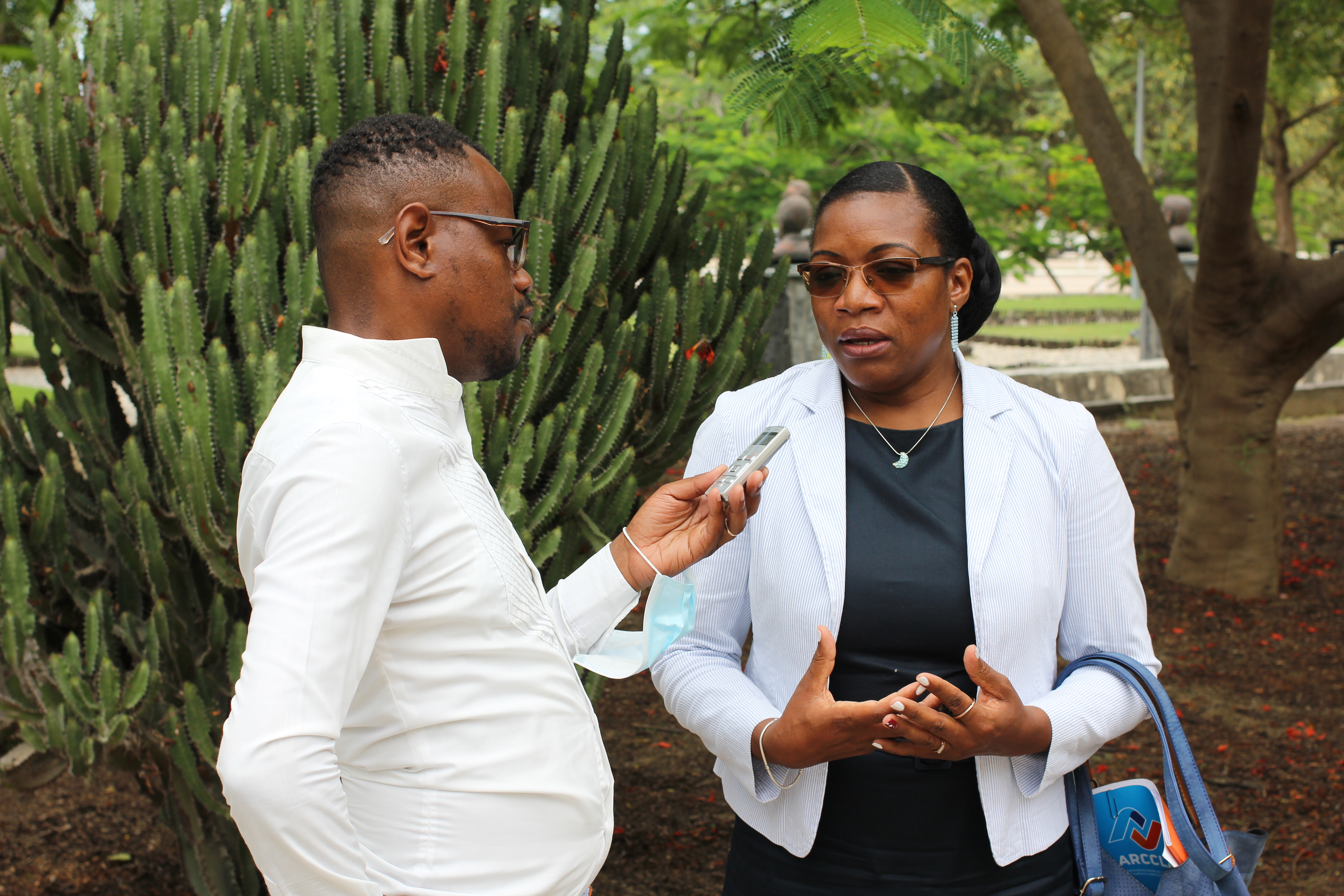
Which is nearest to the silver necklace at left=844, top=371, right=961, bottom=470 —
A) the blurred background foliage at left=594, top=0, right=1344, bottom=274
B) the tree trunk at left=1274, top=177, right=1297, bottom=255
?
the blurred background foliage at left=594, top=0, right=1344, bottom=274

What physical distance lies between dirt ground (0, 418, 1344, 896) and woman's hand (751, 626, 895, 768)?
7.98 feet

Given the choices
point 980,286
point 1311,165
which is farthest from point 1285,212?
point 980,286

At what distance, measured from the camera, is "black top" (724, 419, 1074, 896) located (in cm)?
220

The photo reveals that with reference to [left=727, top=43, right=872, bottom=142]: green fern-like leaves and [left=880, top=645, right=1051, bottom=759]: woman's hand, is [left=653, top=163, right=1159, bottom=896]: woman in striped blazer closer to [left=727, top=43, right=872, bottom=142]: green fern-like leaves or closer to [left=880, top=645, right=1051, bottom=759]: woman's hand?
[left=880, top=645, right=1051, bottom=759]: woman's hand

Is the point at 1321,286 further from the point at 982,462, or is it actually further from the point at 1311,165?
the point at 1311,165

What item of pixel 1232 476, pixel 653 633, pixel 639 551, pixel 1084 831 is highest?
pixel 639 551

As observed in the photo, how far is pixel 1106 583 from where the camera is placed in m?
2.29

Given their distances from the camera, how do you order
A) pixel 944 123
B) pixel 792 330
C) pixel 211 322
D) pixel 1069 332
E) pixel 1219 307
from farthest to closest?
pixel 1069 332 < pixel 944 123 < pixel 792 330 < pixel 1219 307 < pixel 211 322

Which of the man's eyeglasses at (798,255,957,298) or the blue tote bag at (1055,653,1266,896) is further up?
the man's eyeglasses at (798,255,957,298)

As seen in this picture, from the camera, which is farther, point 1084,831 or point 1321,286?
point 1321,286

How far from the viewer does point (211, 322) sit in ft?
11.8

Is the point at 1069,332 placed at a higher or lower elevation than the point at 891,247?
lower

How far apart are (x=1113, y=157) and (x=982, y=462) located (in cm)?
624

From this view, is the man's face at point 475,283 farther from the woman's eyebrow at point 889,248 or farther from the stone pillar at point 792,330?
the stone pillar at point 792,330
